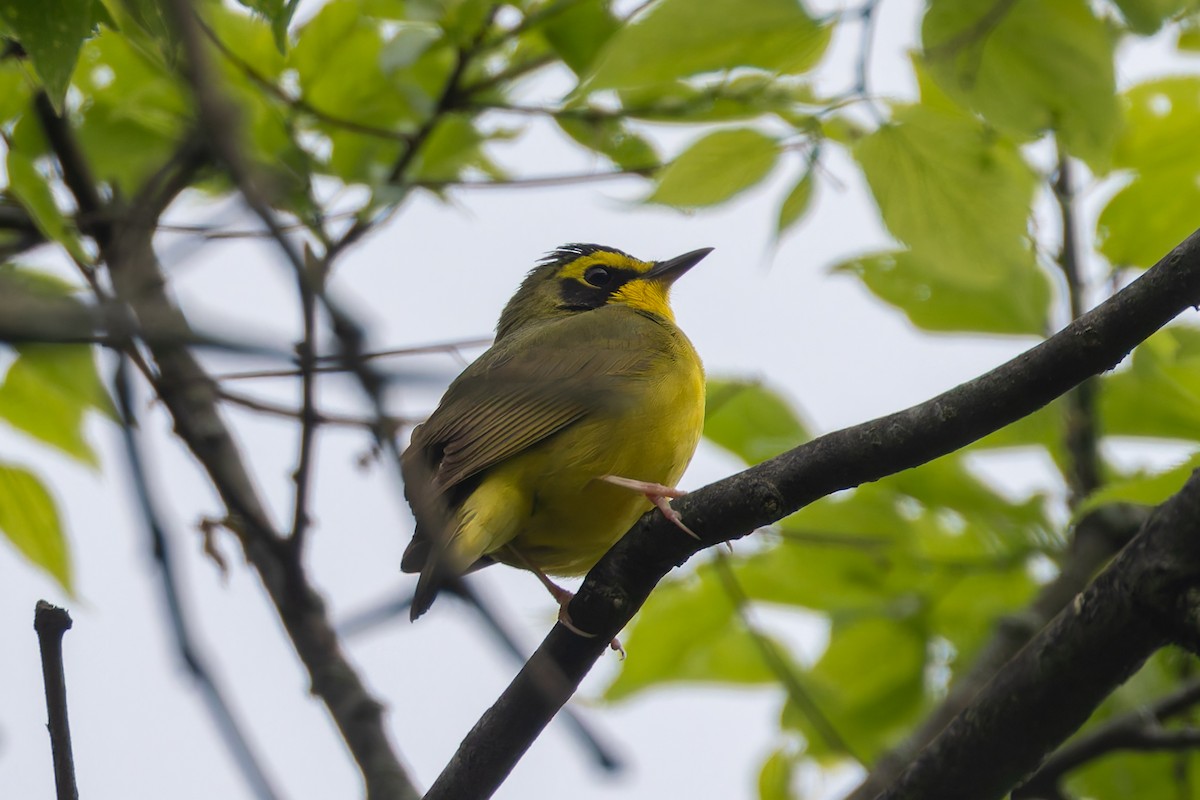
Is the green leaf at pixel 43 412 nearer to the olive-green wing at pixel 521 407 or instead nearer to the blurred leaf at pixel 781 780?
the olive-green wing at pixel 521 407

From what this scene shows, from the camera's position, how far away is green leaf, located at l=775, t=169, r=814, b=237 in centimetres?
414

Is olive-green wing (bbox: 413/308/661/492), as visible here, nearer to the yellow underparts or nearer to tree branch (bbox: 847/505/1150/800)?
the yellow underparts

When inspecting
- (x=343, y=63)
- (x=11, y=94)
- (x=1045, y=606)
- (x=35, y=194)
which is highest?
(x=11, y=94)

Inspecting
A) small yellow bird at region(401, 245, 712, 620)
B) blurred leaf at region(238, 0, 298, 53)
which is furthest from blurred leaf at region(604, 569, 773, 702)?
blurred leaf at region(238, 0, 298, 53)

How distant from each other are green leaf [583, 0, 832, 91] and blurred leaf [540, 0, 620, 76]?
2.66 ft

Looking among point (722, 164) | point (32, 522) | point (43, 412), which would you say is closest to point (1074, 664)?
point (722, 164)

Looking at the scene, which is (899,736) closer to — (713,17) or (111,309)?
(713,17)

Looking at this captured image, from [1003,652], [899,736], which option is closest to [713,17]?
[1003,652]

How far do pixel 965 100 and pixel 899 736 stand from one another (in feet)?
11.9

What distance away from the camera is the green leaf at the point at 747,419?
16.3 feet

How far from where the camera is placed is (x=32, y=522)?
4.05m

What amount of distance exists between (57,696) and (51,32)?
1240 mm

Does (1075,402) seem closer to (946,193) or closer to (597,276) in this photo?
(946,193)

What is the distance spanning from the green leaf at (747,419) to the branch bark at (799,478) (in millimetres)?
1443
